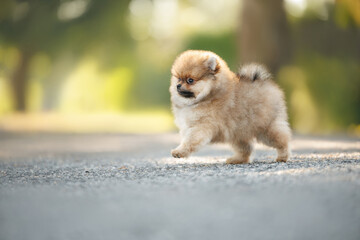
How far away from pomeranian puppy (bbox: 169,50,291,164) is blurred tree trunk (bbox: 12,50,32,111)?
56.8ft

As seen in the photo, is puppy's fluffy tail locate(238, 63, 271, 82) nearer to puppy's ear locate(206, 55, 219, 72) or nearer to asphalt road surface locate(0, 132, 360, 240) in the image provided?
puppy's ear locate(206, 55, 219, 72)

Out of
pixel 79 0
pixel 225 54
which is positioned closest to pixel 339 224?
pixel 225 54

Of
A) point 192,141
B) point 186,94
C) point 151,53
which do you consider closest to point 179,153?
point 192,141

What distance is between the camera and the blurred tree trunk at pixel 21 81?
2169 centimetres

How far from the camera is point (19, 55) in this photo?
71.4 feet

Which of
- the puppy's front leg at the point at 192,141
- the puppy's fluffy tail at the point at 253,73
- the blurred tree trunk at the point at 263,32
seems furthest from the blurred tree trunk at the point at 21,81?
the puppy's front leg at the point at 192,141

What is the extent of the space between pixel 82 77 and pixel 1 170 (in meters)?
18.7

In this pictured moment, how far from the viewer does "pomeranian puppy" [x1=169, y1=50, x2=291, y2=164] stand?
17.7ft

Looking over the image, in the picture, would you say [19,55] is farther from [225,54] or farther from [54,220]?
[54,220]

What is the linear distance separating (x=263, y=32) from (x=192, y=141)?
9.19 m

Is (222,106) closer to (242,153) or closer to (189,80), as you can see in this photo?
(189,80)

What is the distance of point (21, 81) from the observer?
22.3 metres

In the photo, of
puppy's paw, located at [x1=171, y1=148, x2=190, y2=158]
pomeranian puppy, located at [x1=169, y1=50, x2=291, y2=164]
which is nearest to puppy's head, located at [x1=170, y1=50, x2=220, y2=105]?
pomeranian puppy, located at [x1=169, y1=50, x2=291, y2=164]

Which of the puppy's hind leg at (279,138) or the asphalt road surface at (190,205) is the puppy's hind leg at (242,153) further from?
the asphalt road surface at (190,205)
